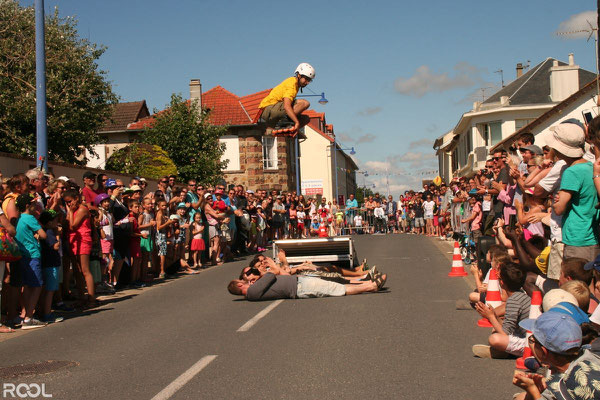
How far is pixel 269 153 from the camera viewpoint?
168 feet

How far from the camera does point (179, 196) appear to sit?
18.7 metres

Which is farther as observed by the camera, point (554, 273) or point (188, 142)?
point (188, 142)

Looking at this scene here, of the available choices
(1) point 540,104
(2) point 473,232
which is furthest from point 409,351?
(1) point 540,104

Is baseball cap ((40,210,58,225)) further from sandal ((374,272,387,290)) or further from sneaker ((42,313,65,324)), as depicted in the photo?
sandal ((374,272,387,290))

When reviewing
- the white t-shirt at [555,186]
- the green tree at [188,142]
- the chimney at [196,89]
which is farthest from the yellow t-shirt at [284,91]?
the chimney at [196,89]

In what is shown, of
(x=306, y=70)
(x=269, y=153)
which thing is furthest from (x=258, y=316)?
(x=269, y=153)

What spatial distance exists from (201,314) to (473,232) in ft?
28.2

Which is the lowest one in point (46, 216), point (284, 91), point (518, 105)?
point (46, 216)

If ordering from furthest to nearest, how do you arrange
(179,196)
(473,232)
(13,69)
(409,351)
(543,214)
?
(13,69) → (179,196) → (473,232) → (543,214) → (409,351)

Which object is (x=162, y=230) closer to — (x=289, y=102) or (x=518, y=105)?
(x=289, y=102)

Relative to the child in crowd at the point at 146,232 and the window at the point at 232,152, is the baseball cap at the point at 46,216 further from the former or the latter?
the window at the point at 232,152

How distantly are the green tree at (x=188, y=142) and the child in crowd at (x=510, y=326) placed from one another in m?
34.4

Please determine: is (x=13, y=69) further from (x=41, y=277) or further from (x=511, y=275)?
(x=511, y=275)

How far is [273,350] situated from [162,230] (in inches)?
378
